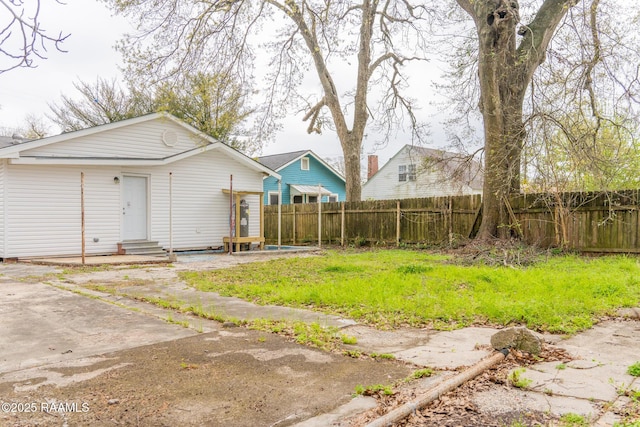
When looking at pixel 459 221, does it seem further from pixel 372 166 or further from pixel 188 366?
pixel 372 166

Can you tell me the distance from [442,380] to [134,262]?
9431 millimetres

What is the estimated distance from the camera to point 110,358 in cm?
341

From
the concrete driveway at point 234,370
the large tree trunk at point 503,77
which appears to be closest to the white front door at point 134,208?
the concrete driveway at point 234,370


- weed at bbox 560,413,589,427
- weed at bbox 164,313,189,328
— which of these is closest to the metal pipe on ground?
weed at bbox 560,413,589,427

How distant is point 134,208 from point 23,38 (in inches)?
451

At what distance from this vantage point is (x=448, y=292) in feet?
19.3

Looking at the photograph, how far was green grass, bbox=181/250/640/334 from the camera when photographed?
15.3ft

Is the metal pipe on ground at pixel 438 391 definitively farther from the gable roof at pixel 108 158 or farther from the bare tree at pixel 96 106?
the bare tree at pixel 96 106

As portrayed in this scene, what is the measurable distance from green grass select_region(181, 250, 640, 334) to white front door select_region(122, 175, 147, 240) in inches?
224

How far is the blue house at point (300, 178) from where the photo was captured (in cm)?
2530

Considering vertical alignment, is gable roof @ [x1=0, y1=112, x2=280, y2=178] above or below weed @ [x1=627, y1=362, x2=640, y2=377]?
above

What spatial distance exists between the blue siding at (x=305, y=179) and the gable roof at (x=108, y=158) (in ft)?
29.5

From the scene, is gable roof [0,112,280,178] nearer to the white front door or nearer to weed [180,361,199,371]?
the white front door

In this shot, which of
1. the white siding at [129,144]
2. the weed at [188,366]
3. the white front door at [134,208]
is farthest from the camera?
the white front door at [134,208]
